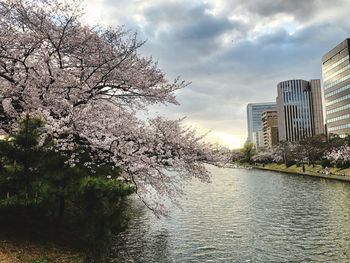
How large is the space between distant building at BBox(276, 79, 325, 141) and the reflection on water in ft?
525

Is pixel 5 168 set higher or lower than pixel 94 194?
higher

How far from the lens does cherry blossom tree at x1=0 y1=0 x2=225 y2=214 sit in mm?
12383

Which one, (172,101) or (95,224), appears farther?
(172,101)

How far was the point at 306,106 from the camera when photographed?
18525 cm

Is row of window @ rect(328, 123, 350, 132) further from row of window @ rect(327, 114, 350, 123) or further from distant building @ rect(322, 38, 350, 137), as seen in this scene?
row of window @ rect(327, 114, 350, 123)

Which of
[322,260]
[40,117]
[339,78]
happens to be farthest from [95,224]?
[339,78]

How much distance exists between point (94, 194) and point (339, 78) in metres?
104

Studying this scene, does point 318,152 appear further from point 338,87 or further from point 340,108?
point 338,87

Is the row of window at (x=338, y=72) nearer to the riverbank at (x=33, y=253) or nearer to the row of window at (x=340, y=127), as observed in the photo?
the row of window at (x=340, y=127)

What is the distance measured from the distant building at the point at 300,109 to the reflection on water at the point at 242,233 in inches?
6295

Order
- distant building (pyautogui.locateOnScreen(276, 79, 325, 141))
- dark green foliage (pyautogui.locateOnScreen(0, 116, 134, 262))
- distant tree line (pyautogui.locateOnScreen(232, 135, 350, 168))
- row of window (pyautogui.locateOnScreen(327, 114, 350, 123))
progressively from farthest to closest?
distant building (pyautogui.locateOnScreen(276, 79, 325, 141)) → row of window (pyautogui.locateOnScreen(327, 114, 350, 123)) → distant tree line (pyautogui.locateOnScreen(232, 135, 350, 168)) → dark green foliage (pyautogui.locateOnScreen(0, 116, 134, 262))

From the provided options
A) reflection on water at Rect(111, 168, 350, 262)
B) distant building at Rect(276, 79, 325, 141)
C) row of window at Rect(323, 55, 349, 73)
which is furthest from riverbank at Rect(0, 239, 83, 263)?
distant building at Rect(276, 79, 325, 141)

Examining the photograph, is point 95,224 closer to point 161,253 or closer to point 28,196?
point 28,196

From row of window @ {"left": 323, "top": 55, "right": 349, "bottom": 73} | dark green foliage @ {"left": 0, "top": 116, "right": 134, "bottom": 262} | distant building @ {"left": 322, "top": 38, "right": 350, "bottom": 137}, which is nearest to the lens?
dark green foliage @ {"left": 0, "top": 116, "right": 134, "bottom": 262}
